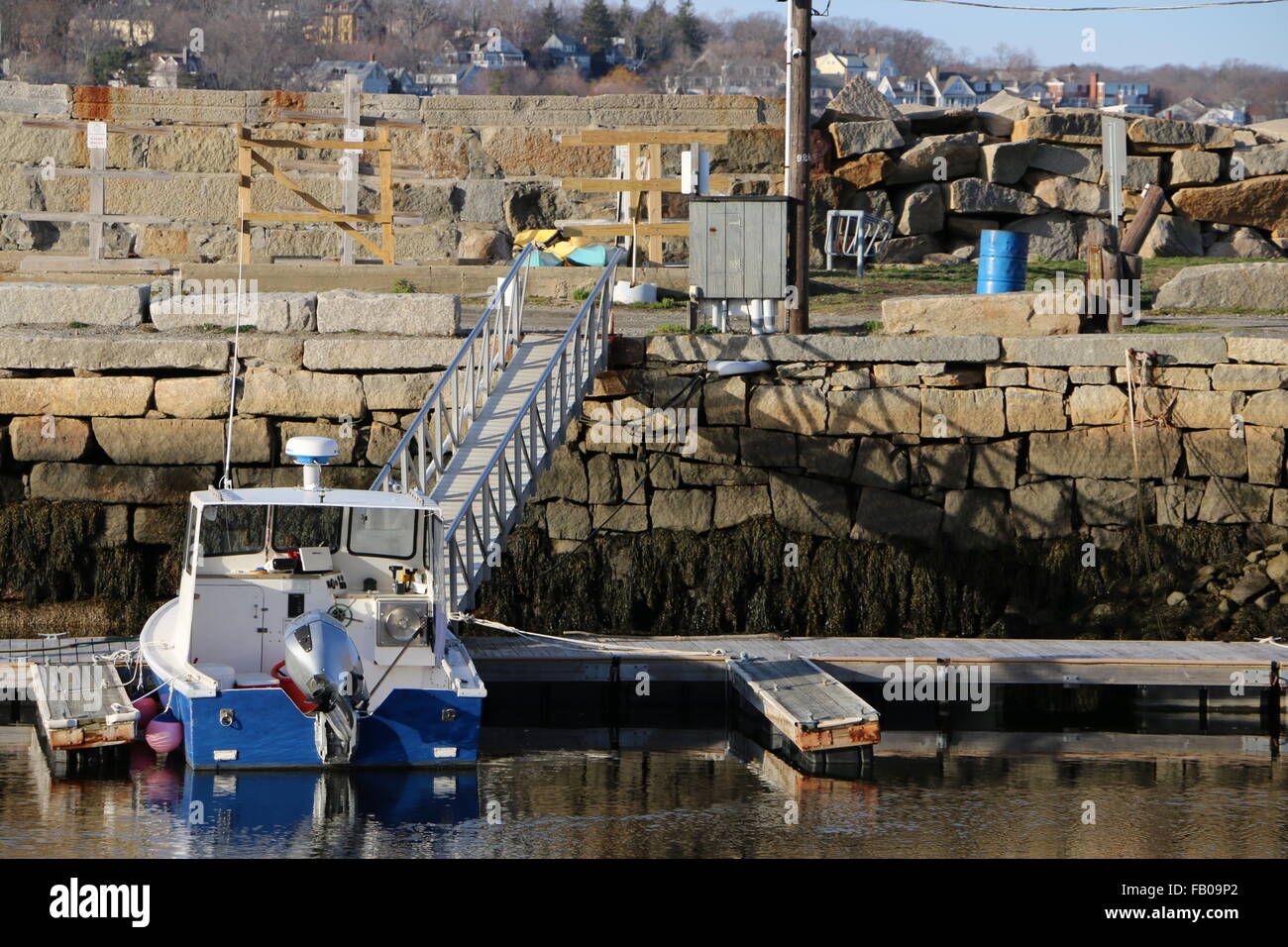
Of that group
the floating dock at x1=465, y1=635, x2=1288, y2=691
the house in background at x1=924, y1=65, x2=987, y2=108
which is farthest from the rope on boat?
the house in background at x1=924, y1=65, x2=987, y2=108

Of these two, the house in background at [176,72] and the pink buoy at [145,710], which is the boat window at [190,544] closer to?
the pink buoy at [145,710]

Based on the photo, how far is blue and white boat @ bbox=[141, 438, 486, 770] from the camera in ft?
40.3

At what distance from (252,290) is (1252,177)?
13889mm

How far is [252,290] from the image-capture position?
1995 centimetres

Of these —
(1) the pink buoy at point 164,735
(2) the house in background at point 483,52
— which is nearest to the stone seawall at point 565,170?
(1) the pink buoy at point 164,735

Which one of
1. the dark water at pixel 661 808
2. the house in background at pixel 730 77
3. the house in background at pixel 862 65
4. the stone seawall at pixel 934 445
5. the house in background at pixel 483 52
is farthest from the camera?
the house in background at pixel 862 65

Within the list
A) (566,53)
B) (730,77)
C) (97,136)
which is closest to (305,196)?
(97,136)

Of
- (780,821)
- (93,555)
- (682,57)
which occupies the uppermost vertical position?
(682,57)

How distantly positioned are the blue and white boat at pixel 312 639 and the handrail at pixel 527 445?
1.68ft

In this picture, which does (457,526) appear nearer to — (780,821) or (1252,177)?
(780,821)

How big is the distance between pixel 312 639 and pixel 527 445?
4397 mm

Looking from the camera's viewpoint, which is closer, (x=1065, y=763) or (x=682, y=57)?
(x=1065, y=763)

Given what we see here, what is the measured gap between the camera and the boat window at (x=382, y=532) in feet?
45.2

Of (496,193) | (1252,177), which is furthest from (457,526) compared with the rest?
(1252,177)
